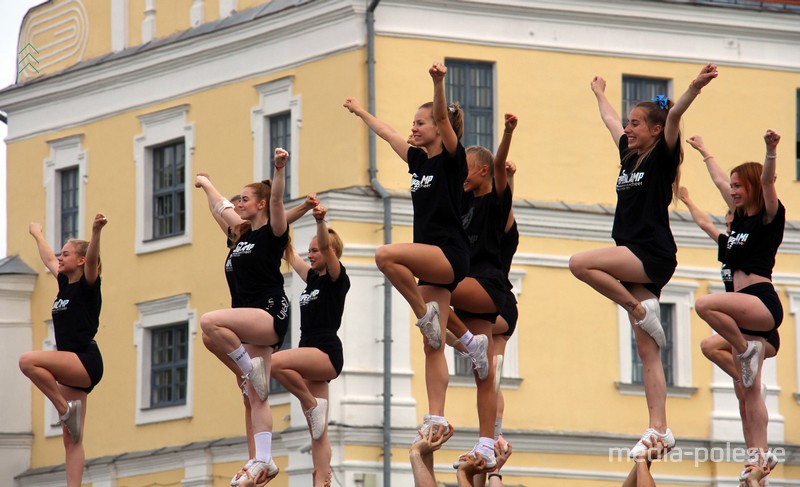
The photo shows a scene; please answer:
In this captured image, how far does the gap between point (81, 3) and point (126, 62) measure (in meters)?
2.98

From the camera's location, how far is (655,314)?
47.6ft

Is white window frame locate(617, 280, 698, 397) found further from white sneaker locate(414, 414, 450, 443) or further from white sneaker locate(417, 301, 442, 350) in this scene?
white sneaker locate(414, 414, 450, 443)

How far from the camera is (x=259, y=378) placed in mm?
15641

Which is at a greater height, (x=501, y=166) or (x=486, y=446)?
(x=501, y=166)

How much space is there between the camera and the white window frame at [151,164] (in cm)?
4016

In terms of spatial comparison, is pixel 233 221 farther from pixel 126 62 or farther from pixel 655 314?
pixel 126 62

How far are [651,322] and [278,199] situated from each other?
3.36 metres

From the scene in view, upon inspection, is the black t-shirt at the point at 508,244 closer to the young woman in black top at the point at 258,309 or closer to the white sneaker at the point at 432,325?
the young woman in black top at the point at 258,309

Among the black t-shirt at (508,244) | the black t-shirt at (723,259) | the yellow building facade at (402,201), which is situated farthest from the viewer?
the yellow building facade at (402,201)

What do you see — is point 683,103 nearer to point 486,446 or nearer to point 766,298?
point 766,298

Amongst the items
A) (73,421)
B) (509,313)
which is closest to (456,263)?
(509,313)

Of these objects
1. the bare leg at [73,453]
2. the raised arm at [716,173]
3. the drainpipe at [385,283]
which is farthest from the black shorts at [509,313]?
the drainpipe at [385,283]

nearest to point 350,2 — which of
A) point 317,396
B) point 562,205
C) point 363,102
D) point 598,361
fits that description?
point 363,102

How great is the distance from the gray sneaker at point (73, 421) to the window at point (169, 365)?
74.2 ft
